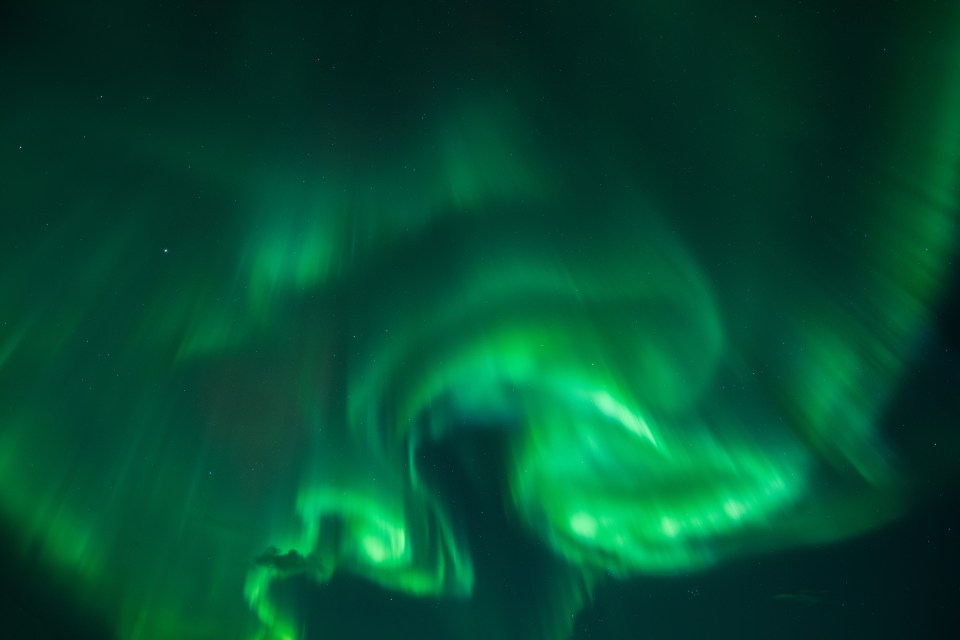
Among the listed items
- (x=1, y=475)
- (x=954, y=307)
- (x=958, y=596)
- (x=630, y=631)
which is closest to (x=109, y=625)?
(x=1, y=475)

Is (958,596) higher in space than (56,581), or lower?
lower

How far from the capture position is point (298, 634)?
693 cm

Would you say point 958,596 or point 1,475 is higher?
point 1,475

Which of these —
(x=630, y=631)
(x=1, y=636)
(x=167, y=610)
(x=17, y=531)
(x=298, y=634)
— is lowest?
(x=630, y=631)

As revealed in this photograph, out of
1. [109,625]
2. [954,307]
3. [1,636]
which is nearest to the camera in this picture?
[954,307]

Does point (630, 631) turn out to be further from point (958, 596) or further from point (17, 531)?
point (17, 531)

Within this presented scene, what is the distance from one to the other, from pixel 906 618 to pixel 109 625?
8.41 meters

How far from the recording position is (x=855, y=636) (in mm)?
6113

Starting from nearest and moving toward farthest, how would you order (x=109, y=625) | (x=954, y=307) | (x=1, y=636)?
1. (x=954, y=307)
2. (x=1, y=636)
3. (x=109, y=625)

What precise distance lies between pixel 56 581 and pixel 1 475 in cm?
131

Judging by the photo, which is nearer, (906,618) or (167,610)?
(906,618)

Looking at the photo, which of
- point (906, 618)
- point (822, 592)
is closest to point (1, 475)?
point (822, 592)

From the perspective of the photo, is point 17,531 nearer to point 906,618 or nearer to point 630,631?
point 630,631

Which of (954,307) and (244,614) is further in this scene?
(244,614)
